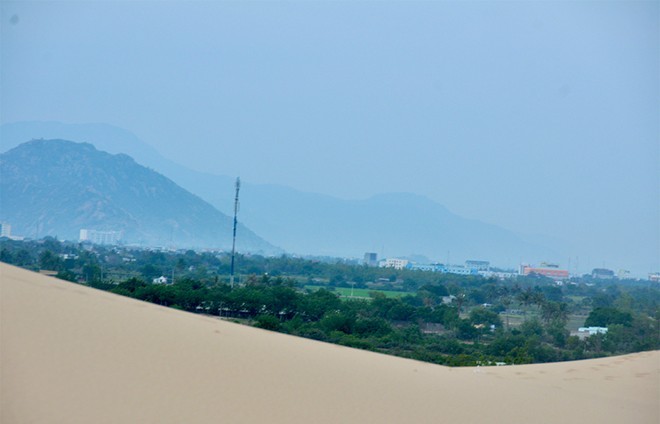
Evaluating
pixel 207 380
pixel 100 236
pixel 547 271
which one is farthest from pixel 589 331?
pixel 100 236

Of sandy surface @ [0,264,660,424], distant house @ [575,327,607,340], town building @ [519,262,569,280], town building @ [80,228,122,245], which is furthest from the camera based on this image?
town building @ [80,228,122,245]

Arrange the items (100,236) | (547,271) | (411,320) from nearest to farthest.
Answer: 1. (411,320)
2. (547,271)
3. (100,236)

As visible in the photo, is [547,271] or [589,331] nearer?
[589,331]

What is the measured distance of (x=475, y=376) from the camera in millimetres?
11219

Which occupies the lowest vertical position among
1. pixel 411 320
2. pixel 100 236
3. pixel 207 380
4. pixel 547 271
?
pixel 411 320

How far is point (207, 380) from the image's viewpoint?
725 cm

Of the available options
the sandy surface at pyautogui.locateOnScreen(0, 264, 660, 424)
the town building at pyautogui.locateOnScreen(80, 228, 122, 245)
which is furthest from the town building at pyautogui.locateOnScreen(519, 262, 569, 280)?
the sandy surface at pyautogui.locateOnScreen(0, 264, 660, 424)

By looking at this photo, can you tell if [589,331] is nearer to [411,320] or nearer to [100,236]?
[411,320]

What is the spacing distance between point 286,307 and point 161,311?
33.4 meters

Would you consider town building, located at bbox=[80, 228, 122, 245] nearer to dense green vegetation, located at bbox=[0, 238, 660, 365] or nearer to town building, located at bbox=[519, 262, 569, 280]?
town building, located at bbox=[519, 262, 569, 280]

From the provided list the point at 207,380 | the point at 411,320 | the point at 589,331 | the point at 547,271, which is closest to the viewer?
the point at 207,380

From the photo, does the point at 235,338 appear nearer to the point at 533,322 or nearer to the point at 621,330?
the point at 621,330

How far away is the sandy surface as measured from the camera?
6.38 metres

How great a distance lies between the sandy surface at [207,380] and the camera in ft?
20.9
